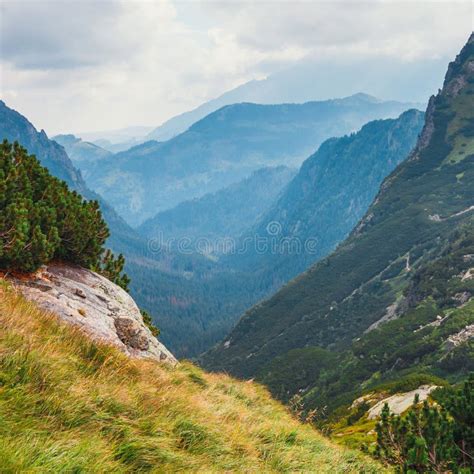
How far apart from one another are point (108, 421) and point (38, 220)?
33.0 ft

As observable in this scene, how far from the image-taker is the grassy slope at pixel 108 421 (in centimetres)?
682

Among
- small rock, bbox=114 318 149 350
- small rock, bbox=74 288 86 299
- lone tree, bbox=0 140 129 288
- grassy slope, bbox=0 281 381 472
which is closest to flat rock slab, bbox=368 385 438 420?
small rock, bbox=114 318 149 350

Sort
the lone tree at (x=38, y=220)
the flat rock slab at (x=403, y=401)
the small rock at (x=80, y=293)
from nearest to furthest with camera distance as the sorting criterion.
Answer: the lone tree at (x=38, y=220)
the small rock at (x=80, y=293)
the flat rock slab at (x=403, y=401)

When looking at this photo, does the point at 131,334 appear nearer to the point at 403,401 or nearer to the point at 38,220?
the point at 38,220

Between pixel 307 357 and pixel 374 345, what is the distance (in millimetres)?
38183

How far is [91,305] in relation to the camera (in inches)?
632

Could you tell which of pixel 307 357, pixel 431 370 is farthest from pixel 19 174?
pixel 307 357

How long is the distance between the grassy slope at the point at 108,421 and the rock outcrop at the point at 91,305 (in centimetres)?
189

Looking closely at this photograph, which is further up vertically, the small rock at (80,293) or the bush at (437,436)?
the small rock at (80,293)

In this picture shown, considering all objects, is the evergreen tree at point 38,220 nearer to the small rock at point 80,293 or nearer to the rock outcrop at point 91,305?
the rock outcrop at point 91,305

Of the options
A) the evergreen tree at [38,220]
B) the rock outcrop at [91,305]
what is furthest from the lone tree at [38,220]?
the rock outcrop at [91,305]

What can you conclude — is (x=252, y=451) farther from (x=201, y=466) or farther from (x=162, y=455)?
(x=162, y=455)

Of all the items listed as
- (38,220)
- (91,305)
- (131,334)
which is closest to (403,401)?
(131,334)

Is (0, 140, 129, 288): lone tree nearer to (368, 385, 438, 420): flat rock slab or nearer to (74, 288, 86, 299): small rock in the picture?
(74, 288, 86, 299): small rock
